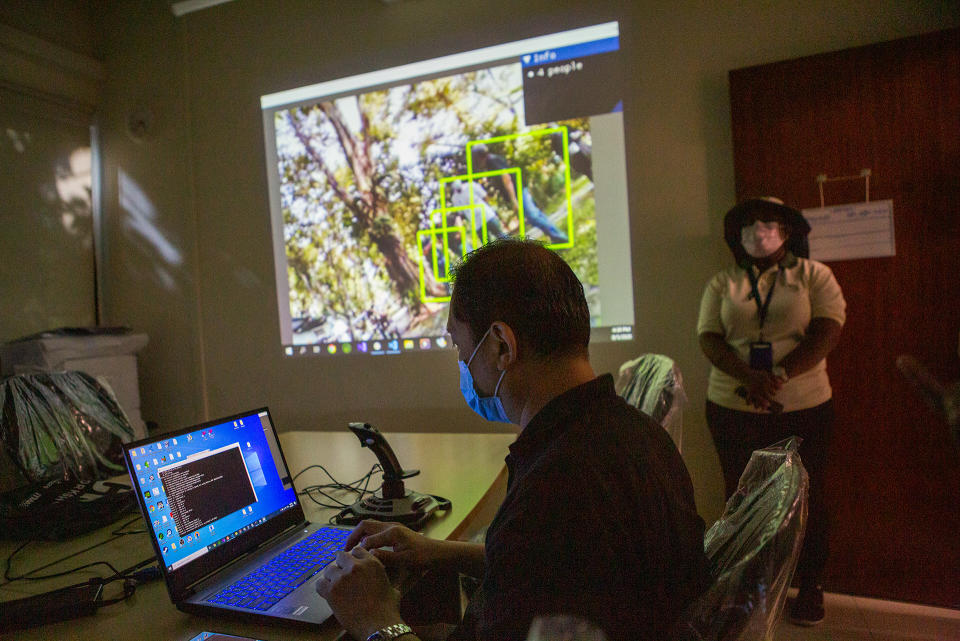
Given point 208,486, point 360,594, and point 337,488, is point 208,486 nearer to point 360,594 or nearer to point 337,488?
point 360,594

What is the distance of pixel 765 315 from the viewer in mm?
2262

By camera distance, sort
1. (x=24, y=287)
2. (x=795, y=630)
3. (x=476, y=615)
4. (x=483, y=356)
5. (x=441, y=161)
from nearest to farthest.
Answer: (x=476, y=615) → (x=483, y=356) → (x=795, y=630) → (x=441, y=161) → (x=24, y=287)

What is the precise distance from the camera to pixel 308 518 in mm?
1407

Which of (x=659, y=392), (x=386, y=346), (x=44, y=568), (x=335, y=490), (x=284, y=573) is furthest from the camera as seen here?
(x=386, y=346)

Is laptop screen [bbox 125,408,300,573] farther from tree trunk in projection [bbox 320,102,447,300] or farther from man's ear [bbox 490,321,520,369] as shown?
tree trunk in projection [bbox 320,102,447,300]

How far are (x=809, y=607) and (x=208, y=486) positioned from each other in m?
2.24

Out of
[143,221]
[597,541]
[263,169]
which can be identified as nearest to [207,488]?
[597,541]

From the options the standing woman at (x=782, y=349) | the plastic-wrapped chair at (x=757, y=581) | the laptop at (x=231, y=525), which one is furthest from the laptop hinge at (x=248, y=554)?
the standing woman at (x=782, y=349)

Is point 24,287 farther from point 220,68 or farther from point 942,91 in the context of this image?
point 942,91

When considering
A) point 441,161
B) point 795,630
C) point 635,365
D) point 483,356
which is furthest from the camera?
point 441,161

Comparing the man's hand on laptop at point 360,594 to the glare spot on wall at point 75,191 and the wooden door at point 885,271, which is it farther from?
the glare spot on wall at point 75,191

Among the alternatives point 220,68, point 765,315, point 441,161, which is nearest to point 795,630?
point 765,315

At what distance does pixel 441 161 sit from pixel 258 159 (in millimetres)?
1190

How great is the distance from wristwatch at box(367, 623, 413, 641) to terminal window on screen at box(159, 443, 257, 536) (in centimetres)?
41
